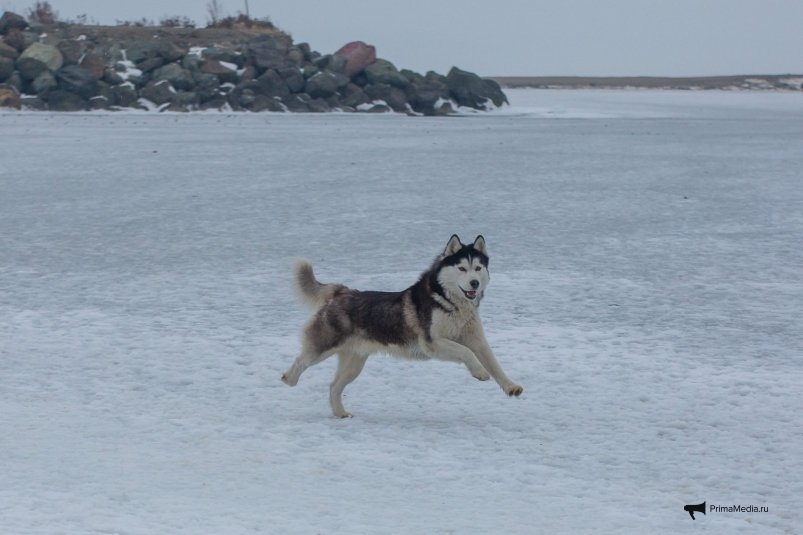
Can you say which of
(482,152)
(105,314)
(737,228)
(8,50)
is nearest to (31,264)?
(105,314)

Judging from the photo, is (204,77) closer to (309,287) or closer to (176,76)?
(176,76)

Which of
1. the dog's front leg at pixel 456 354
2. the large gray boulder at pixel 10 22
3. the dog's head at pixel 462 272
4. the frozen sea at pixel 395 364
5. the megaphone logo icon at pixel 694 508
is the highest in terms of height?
the large gray boulder at pixel 10 22

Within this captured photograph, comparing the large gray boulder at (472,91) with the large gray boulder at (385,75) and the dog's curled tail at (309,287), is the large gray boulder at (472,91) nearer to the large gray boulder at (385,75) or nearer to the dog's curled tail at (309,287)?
the large gray boulder at (385,75)

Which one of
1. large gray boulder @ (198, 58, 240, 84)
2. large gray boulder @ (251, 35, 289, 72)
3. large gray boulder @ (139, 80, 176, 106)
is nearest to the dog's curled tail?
large gray boulder @ (139, 80, 176, 106)

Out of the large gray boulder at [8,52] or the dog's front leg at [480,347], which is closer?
the dog's front leg at [480,347]

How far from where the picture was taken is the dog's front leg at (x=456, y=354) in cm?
694

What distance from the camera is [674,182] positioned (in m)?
20.9

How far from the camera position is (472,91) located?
52031 millimetres

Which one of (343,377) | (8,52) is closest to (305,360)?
(343,377)

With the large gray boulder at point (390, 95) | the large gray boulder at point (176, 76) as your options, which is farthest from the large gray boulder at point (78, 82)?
the large gray boulder at point (390, 95)

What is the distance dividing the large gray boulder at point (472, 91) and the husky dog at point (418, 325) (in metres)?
45.0

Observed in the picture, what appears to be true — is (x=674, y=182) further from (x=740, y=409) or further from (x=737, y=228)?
(x=740, y=409)

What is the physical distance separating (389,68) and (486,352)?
47041mm

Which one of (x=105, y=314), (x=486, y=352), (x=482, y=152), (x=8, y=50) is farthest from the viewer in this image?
(x=8, y=50)
